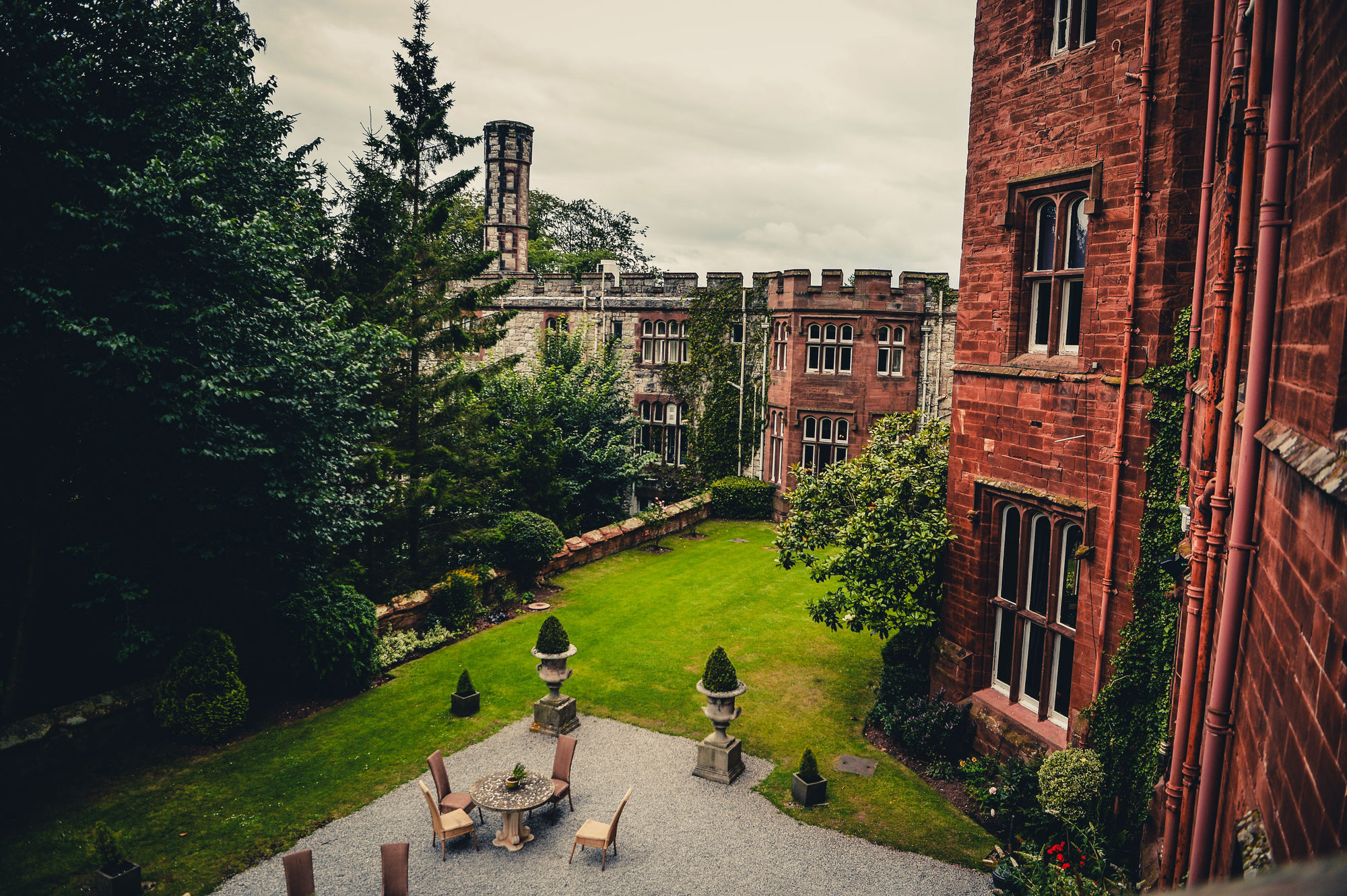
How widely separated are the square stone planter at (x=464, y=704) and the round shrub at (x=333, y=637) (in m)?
2.12

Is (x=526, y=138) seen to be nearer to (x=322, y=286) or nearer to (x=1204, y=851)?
(x=322, y=286)

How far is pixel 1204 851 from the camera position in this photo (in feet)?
15.3

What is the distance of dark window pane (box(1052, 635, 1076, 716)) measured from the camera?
33.5ft

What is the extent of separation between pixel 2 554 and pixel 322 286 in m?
8.66

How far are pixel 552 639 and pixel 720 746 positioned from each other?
10.6ft

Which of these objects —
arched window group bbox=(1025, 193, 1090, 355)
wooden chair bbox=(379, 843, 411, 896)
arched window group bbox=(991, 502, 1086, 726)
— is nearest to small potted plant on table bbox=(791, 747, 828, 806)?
arched window group bbox=(991, 502, 1086, 726)

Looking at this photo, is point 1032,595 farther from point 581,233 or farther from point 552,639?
point 581,233

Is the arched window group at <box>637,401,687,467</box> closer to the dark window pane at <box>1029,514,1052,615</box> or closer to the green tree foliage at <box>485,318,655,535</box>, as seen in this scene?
the green tree foliage at <box>485,318,655,535</box>

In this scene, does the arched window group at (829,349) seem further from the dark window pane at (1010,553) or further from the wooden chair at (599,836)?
the wooden chair at (599,836)

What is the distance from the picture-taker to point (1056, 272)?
10.0 meters

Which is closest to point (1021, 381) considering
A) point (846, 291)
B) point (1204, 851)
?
point (1204, 851)

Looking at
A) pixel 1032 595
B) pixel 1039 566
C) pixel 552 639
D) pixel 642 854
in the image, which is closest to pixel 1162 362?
pixel 1039 566

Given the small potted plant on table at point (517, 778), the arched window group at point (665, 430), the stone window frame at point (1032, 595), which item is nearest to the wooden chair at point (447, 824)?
the small potted plant on table at point (517, 778)

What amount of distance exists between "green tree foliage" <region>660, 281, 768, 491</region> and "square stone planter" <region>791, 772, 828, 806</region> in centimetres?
1978
